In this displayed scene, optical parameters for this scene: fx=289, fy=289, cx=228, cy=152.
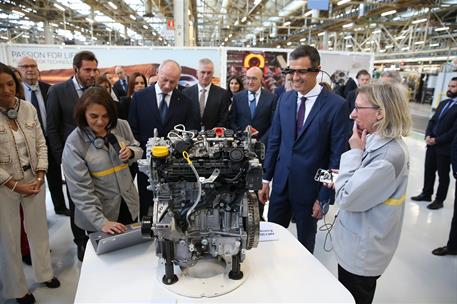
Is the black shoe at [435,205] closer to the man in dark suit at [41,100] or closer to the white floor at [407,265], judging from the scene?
A: the white floor at [407,265]

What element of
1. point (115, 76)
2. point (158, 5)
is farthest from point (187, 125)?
point (158, 5)

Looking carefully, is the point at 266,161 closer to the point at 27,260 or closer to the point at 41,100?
the point at 27,260

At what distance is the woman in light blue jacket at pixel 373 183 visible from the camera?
1172 millimetres

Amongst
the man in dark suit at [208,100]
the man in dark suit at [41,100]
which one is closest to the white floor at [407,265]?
the man in dark suit at [41,100]

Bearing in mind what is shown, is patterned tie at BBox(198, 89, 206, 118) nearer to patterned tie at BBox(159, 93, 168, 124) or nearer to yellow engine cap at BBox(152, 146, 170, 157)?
patterned tie at BBox(159, 93, 168, 124)

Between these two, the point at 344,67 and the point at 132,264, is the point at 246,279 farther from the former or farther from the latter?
the point at 344,67

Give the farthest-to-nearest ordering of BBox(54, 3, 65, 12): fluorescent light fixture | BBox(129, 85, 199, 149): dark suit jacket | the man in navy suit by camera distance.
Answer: BBox(54, 3, 65, 12): fluorescent light fixture, BBox(129, 85, 199, 149): dark suit jacket, the man in navy suit

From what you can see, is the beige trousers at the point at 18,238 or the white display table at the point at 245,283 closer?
the white display table at the point at 245,283

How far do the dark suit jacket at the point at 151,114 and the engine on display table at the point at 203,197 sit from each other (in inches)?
51.9

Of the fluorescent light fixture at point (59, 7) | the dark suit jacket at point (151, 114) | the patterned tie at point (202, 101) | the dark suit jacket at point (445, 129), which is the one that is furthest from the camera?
the fluorescent light fixture at point (59, 7)

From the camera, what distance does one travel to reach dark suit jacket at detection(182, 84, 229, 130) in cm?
286

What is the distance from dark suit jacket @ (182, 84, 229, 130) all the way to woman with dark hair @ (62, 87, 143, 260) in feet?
4.01

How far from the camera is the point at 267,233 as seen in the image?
1.39 meters

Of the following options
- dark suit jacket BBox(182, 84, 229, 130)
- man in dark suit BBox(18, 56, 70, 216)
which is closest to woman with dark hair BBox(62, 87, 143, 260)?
dark suit jacket BBox(182, 84, 229, 130)
